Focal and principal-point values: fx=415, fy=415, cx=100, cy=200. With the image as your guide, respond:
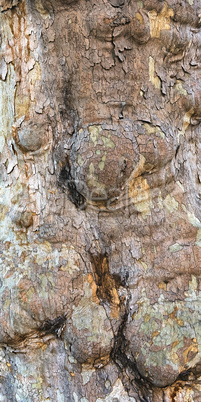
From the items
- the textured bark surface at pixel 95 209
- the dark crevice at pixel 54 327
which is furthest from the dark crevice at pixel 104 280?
the dark crevice at pixel 54 327

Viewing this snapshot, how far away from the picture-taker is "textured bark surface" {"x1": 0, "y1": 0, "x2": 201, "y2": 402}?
4.53 ft

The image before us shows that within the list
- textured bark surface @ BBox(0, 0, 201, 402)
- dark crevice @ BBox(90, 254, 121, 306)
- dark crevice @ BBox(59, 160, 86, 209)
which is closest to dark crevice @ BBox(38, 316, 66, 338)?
textured bark surface @ BBox(0, 0, 201, 402)

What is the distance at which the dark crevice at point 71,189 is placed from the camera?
1496 millimetres

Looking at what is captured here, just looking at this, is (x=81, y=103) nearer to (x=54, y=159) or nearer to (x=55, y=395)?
(x=54, y=159)

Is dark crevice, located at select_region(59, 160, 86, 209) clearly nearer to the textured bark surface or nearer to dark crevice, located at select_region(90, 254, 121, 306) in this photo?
the textured bark surface

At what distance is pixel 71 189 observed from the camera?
59.2 inches

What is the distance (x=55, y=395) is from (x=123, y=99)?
3.46ft

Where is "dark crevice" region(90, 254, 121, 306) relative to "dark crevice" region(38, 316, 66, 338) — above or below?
above

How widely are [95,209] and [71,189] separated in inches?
4.5

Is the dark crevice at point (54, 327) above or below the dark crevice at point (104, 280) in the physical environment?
below

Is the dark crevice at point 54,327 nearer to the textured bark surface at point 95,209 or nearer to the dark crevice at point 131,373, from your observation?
the textured bark surface at point 95,209

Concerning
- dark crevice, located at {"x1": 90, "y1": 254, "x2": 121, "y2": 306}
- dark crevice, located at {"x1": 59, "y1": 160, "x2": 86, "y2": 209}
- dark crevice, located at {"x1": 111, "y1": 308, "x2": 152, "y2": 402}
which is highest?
dark crevice, located at {"x1": 59, "y1": 160, "x2": 86, "y2": 209}

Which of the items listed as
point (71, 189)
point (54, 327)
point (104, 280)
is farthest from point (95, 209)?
point (54, 327)

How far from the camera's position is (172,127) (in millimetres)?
1606
